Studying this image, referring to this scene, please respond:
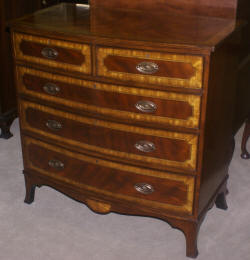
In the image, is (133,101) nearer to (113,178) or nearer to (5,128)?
(113,178)

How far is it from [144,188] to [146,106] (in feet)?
1.50

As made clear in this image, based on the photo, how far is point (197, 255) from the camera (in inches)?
105

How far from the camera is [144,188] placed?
257cm

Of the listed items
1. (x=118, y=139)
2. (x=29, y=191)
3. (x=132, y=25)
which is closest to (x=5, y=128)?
(x=29, y=191)

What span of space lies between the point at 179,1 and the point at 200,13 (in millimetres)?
126

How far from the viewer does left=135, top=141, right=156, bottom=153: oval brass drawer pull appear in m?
2.45

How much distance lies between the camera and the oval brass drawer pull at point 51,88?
8.50 feet

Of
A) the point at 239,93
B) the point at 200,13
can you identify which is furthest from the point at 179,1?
the point at 239,93

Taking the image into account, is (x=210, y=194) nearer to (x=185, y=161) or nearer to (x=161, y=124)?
(x=185, y=161)

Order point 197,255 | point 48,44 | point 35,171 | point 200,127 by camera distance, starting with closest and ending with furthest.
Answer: point 200,127, point 48,44, point 197,255, point 35,171

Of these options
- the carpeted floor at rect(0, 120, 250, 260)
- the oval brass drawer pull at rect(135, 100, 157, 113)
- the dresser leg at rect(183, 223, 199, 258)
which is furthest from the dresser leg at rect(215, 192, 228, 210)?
the oval brass drawer pull at rect(135, 100, 157, 113)

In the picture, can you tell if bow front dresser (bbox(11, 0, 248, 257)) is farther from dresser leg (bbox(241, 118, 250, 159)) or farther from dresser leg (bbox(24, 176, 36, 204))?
dresser leg (bbox(241, 118, 250, 159))

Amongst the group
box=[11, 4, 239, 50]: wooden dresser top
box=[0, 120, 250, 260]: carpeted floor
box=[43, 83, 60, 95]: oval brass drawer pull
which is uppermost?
box=[11, 4, 239, 50]: wooden dresser top

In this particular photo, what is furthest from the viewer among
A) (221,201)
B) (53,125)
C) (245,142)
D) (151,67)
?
(245,142)
